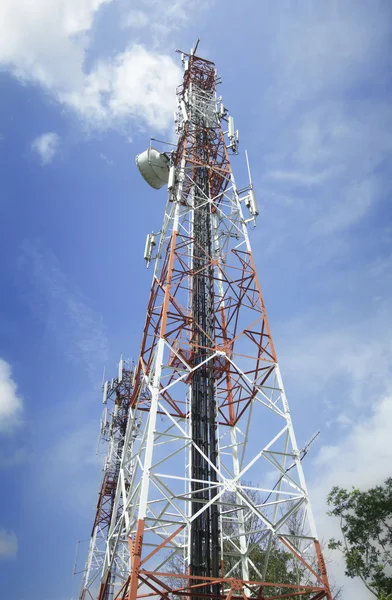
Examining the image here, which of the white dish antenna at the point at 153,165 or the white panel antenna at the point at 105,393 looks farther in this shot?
the white panel antenna at the point at 105,393

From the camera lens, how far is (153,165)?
68.9 ft

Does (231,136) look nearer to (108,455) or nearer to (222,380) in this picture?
(222,380)

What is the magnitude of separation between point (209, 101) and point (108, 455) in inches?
946

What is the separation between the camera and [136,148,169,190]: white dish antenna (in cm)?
2100

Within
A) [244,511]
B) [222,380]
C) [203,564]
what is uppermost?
[222,380]

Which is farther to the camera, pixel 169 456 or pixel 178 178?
pixel 178 178

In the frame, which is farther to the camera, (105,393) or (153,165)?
(105,393)

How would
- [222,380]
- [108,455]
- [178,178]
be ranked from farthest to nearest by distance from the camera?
1. [108,455]
2. [178,178]
3. [222,380]

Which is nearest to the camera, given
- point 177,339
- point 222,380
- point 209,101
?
point 177,339

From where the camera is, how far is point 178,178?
60.4 feet

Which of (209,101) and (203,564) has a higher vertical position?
(209,101)

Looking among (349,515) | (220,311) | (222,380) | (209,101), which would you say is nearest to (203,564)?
(222,380)

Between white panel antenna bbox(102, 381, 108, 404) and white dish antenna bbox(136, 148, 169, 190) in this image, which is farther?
white panel antenna bbox(102, 381, 108, 404)

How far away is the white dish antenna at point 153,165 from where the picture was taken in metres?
21.0
